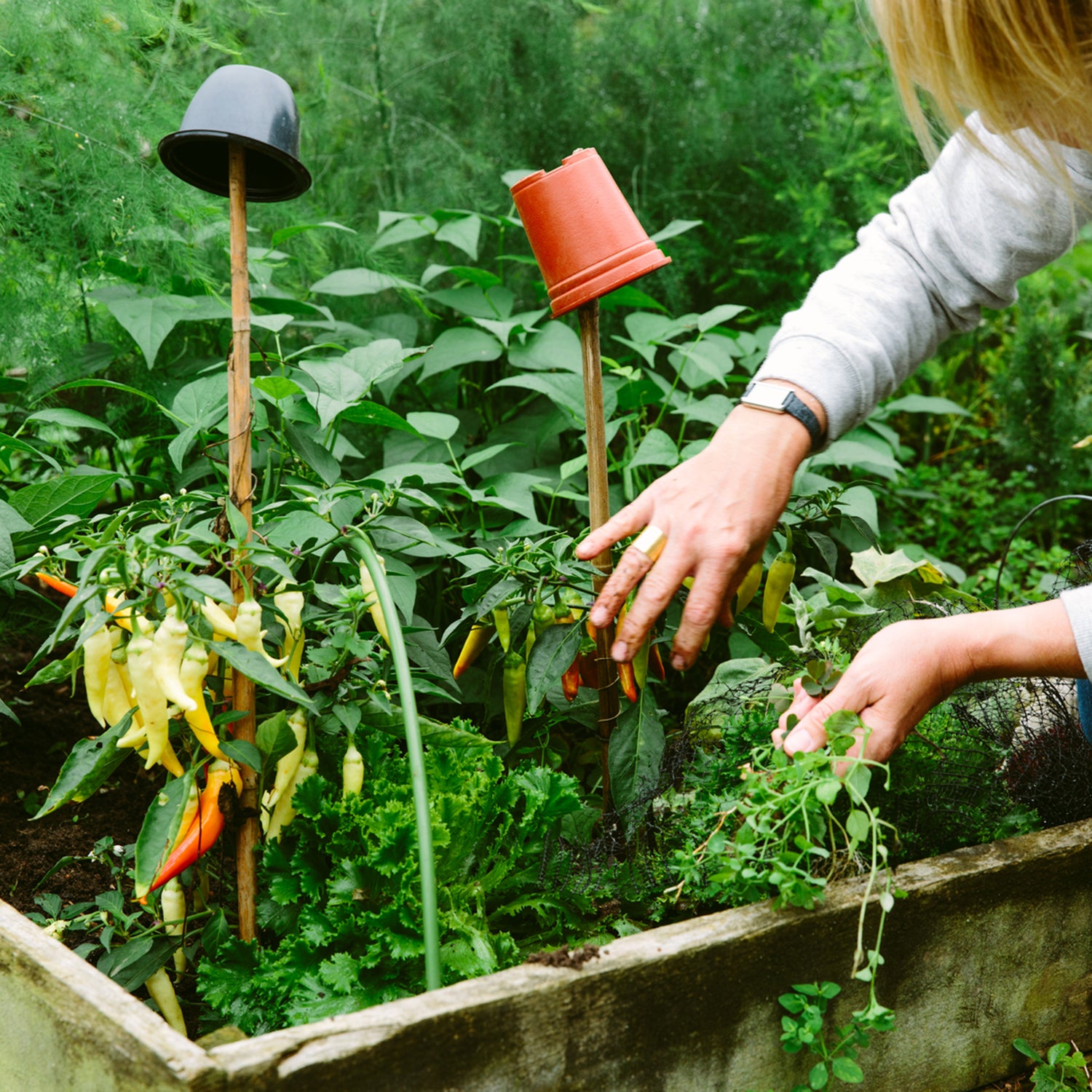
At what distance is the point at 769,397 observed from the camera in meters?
1.11

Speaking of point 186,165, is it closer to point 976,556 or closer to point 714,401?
point 714,401

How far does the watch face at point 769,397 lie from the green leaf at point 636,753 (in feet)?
1.17

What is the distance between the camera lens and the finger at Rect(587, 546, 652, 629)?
0.97 meters

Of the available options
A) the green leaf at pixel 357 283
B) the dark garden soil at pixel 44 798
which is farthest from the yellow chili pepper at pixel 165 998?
the green leaf at pixel 357 283

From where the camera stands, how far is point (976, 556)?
2.53 metres

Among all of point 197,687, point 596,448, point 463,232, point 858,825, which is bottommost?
point 858,825

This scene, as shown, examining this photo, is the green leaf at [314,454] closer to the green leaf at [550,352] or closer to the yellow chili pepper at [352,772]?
the yellow chili pepper at [352,772]

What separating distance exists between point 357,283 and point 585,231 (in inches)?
32.6

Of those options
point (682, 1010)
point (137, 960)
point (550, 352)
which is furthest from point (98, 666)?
point (550, 352)

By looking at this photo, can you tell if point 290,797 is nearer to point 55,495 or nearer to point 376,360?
point 55,495

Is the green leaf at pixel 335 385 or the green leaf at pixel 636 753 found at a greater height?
the green leaf at pixel 335 385

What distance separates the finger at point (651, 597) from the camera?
0.97 m

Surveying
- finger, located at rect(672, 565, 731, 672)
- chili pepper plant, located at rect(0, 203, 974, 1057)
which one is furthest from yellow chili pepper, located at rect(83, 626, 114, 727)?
finger, located at rect(672, 565, 731, 672)

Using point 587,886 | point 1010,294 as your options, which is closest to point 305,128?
point 1010,294
